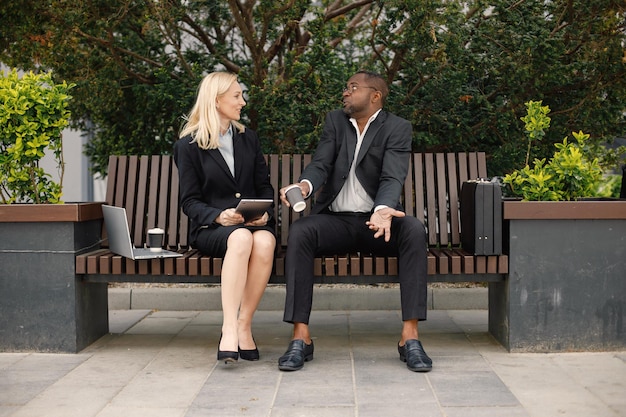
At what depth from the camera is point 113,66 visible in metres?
7.34

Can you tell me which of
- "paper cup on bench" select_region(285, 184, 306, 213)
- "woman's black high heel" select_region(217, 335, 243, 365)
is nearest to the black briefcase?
"paper cup on bench" select_region(285, 184, 306, 213)

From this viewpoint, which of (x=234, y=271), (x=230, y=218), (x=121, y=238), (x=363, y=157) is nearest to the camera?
(x=234, y=271)

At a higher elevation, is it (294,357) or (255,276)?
(255,276)

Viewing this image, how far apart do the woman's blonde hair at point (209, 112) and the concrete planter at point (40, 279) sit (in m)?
0.84

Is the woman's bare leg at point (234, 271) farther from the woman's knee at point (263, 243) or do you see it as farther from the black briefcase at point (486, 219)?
the black briefcase at point (486, 219)

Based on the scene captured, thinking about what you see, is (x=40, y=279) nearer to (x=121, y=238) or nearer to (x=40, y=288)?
(x=40, y=288)

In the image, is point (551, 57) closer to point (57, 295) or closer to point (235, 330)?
point (235, 330)

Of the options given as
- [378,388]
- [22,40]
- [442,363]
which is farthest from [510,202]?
[22,40]

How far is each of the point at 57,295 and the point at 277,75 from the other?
2.83m

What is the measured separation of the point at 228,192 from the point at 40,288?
4.24 ft

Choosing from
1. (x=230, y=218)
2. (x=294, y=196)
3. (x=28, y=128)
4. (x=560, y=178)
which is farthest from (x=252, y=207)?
(x=560, y=178)

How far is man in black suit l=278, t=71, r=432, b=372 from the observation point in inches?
203

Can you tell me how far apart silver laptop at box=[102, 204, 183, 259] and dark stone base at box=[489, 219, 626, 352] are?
6.85 feet

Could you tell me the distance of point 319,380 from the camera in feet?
15.7
